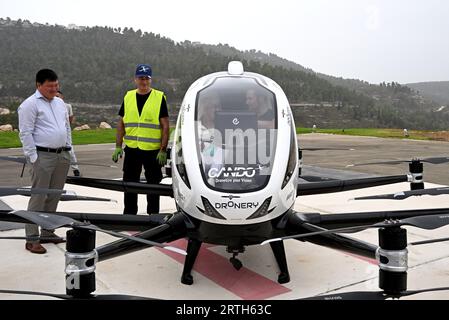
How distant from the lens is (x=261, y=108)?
3730 millimetres

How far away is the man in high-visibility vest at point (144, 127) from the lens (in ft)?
17.3

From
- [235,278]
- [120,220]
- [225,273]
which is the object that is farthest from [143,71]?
[235,278]

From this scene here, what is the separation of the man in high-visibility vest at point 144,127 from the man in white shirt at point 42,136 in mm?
823

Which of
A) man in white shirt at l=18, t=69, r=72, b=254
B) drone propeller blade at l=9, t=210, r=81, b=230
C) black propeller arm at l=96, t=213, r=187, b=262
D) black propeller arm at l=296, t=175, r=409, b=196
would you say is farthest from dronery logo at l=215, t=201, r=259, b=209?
man in white shirt at l=18, t=69, r=72, b=254

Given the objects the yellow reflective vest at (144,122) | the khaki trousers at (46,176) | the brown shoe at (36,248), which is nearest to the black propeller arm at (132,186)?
the khaki trousers at (46,176)

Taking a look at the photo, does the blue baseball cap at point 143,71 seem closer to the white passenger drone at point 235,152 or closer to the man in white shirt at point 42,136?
the man in white shirt at point 42,136

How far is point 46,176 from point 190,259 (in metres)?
2.03

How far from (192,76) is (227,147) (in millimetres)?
100045

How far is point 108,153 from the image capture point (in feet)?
54.4

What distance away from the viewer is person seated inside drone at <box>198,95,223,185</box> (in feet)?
10.9

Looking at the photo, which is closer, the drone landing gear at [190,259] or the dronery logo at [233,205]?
the dronery logo at [233,205]

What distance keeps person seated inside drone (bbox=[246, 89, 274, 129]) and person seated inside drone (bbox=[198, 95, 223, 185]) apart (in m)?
0.28

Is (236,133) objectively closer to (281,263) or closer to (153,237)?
(153,237)
